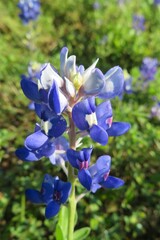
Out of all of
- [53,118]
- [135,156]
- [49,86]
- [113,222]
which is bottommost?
[113,222]

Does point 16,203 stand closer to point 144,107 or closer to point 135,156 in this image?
point 135,156

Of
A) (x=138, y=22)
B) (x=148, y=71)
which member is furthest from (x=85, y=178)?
(x=138, y=22)

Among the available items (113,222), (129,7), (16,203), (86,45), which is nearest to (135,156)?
(113,222)

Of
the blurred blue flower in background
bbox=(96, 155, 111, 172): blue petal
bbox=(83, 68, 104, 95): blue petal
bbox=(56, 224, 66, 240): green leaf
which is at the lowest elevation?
bbox=(56, 224, 66, 240): green leaf

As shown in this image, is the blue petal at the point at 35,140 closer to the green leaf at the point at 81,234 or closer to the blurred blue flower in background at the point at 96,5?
the green leaf at the point at 81,234

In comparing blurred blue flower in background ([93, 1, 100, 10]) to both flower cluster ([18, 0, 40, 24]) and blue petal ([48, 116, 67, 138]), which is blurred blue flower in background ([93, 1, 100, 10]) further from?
blue petal ([48, 116, 67, 138])

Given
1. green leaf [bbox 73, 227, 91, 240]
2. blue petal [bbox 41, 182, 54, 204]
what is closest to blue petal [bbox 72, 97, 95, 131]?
blue petal [bbox 41, 182, 54, 204]

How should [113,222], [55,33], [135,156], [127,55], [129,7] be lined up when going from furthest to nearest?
[129,7] → [55,33] → [127,55] → [135,156] → [113,222]
